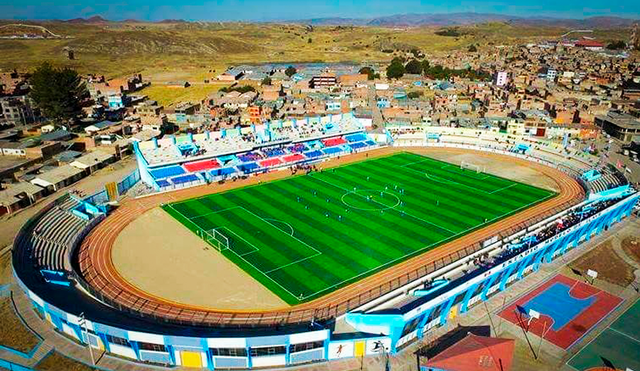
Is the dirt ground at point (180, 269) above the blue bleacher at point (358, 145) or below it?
below

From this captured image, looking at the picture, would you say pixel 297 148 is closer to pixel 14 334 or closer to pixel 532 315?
pixel 532 315

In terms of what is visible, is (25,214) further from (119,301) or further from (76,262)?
(119,301)

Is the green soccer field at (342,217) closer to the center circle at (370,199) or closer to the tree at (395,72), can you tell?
the center circle at (370,199)

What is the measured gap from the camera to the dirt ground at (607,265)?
40.8 meters

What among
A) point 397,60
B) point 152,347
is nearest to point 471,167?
point 152,347

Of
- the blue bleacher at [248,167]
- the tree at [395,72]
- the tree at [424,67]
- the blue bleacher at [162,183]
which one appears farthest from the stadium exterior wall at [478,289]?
the tree at [424,67]

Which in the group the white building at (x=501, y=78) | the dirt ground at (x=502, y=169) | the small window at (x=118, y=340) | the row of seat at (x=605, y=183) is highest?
the white building at (x=501, y=78)

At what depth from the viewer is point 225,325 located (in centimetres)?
3200

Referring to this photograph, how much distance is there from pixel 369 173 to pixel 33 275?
45.6 metres

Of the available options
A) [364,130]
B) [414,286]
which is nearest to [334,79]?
[364,130]

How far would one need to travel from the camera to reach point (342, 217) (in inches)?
2048

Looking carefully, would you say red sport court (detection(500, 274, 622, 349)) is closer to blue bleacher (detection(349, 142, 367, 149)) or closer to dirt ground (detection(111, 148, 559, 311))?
dirt ground (detection(111, 148, 559, 311))

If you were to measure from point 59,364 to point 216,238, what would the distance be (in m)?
19.4

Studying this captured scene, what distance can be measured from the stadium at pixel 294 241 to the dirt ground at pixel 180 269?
0.17m
